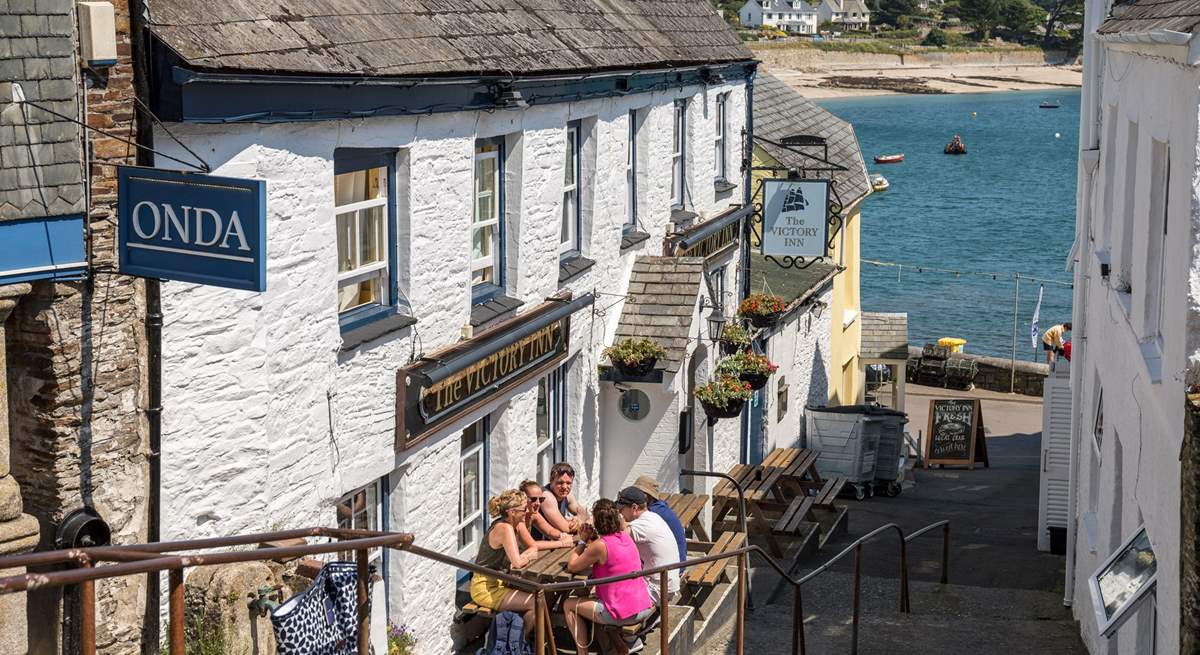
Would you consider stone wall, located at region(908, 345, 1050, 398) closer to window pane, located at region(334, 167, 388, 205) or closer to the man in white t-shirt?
the man in white t-shirt

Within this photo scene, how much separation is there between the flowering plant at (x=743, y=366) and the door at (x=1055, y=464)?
15.0 ft

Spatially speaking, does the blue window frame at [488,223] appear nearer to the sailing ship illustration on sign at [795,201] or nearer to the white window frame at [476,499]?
the white window frame at [476,499]

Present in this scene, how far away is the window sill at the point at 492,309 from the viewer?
1242cm

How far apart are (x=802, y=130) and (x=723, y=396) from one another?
13.3m

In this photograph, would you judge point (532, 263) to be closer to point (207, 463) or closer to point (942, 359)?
point (207, 463)

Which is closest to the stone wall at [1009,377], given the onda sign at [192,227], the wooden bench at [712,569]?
the wooden bench at [712,569]

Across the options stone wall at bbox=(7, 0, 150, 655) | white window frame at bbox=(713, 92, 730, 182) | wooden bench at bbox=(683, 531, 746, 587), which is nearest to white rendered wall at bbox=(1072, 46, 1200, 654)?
wooden bench at bbox=(683, 531, 746, 587)

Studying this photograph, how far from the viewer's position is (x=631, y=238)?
16562mm

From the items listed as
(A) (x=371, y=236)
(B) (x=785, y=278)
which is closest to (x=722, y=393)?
(A) (x=371, y=236)

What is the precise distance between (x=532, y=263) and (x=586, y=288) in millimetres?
1753

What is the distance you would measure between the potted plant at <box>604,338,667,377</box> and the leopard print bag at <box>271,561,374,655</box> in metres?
7.48

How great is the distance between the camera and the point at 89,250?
7910 mm

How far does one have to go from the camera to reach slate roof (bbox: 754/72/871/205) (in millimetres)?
27359

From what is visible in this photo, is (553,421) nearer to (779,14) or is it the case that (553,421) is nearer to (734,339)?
(734,339)
